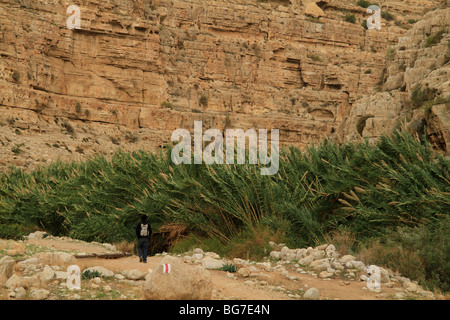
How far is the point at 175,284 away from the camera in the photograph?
6.16m

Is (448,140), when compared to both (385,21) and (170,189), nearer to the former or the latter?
(170,189)

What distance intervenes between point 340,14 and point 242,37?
17531 millimetres

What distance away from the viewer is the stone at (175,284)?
6.16m

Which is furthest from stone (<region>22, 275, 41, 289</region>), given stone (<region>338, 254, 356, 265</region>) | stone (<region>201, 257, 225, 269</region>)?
stone (<region>338, 254, 356, 265</region>)

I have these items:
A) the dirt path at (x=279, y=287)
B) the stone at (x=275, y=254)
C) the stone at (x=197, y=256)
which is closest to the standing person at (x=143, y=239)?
the dirt path at (x=279, y=287)

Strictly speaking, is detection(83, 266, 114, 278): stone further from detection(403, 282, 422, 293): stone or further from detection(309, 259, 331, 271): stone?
detection(403, 282, 422, 293): stone

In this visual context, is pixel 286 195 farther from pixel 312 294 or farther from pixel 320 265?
pixel 312 294

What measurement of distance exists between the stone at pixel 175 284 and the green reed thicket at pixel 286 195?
4.17 m

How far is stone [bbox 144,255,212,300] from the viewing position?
616cm

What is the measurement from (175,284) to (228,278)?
2.26 metres

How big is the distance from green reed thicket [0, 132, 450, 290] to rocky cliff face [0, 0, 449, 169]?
22113 millimetres

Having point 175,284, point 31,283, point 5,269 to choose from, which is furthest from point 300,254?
point 5,269

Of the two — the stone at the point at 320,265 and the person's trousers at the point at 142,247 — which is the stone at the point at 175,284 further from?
the person's trousers at the point at 142,247

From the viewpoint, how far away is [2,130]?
126ft
